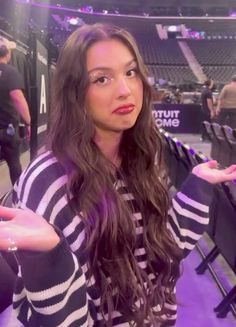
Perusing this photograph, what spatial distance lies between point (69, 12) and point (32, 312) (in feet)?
96.4

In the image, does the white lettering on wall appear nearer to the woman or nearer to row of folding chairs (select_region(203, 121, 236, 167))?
row of folding chairs (select_region(203, 121, 236, 167))

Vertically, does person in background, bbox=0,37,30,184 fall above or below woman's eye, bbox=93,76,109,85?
below

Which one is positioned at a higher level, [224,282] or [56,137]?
[56,137]

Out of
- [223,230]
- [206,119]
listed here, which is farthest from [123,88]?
[206,119]

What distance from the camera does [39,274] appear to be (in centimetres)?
76

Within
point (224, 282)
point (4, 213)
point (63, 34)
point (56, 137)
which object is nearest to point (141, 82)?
point (56, 137)

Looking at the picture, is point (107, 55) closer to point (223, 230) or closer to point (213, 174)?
point (213, 174)

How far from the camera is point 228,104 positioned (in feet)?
27.2

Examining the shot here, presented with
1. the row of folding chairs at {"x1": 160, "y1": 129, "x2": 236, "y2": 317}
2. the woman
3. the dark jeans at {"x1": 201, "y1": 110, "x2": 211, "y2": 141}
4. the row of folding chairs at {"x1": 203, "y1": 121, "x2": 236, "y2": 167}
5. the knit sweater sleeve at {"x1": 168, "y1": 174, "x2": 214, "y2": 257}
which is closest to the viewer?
the woman

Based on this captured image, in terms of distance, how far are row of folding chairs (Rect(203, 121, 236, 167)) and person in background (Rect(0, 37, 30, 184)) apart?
9.04 ft

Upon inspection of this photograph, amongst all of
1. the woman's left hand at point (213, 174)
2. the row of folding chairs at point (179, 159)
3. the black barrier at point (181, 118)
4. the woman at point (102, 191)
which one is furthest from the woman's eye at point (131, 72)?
the black barrier at point (181, 118)

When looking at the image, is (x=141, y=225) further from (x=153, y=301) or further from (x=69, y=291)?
(x=69, y=291)

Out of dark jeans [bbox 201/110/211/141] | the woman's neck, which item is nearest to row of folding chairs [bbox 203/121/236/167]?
dark jeans [bbox 201/110/211/141]

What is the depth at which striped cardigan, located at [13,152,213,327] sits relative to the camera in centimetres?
78
